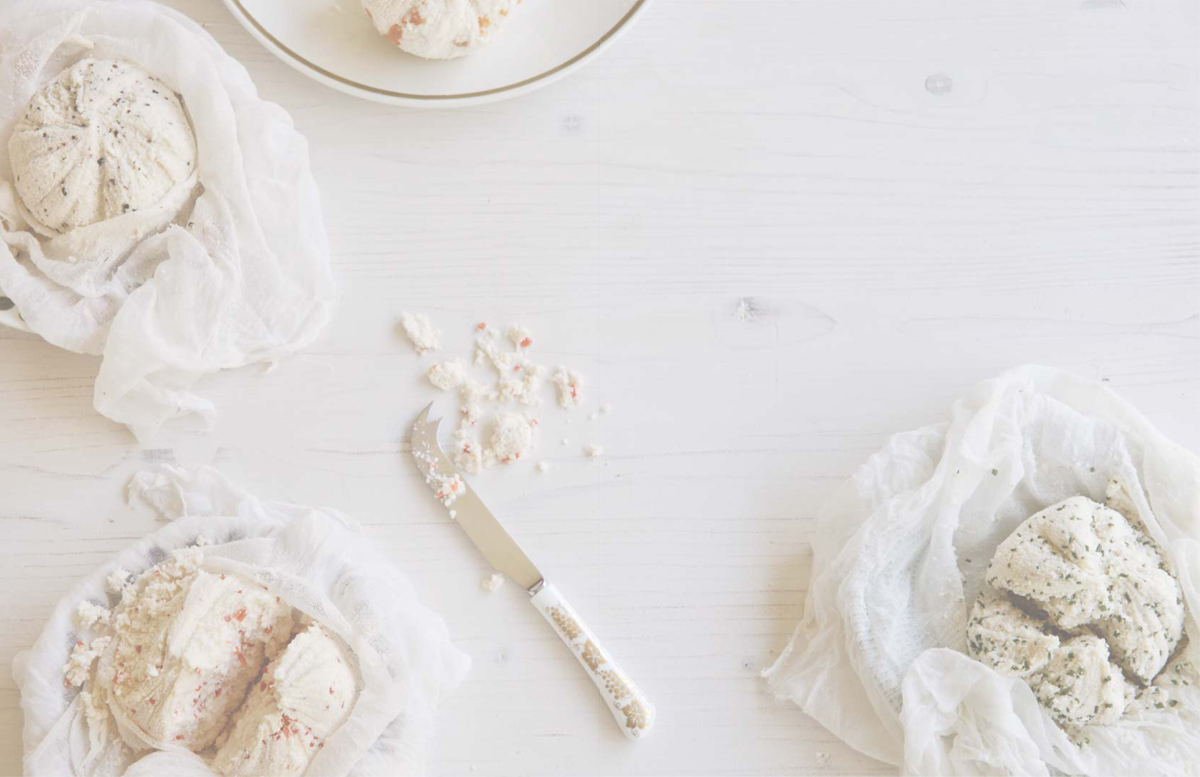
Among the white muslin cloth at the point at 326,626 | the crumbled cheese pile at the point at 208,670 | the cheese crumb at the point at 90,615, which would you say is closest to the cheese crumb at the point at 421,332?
the white muslin cloth at the point at 326,626

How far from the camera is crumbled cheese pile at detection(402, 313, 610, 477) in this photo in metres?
1.12

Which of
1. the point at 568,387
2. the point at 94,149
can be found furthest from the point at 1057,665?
the point at 94,149

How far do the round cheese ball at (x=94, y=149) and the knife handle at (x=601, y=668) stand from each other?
620 millimetres

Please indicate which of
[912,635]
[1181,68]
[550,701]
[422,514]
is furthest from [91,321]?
[1181,68]

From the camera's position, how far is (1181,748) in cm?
99

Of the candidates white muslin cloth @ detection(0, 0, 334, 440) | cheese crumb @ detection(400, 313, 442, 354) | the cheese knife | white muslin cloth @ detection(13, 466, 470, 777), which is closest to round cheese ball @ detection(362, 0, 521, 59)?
white muslin cloth @ detection(0, 0, 334, 440)

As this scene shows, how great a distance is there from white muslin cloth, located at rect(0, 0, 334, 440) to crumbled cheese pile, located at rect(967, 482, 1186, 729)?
Answer: 0.85 m

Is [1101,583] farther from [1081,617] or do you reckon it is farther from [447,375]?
[447,375]

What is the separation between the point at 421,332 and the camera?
3.72 feet

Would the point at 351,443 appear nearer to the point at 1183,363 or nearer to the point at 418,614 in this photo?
the point at 418,614

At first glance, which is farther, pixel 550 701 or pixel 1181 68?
pixel 1181 68

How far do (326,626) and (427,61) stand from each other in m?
0.66

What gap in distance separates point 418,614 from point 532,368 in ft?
1.03

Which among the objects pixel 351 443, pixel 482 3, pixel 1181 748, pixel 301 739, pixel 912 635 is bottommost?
pixel 1181 748
